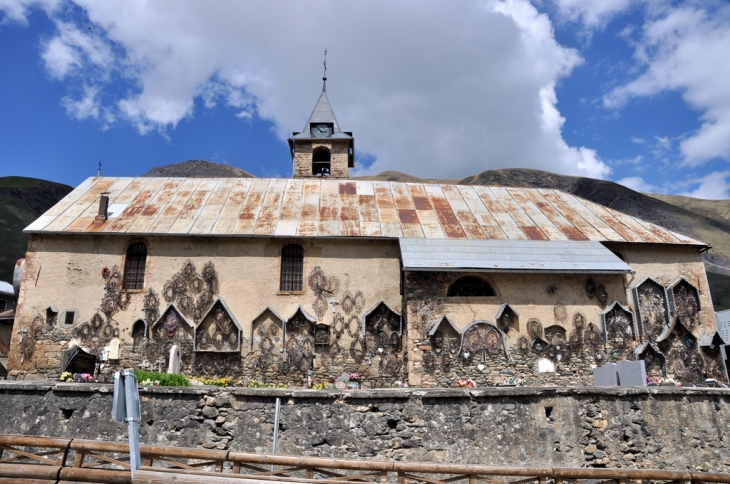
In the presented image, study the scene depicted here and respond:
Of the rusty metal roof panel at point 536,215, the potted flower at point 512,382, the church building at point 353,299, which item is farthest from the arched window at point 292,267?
the rusty metal roof panel at point 536,215

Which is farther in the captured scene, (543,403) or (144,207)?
(144,207)

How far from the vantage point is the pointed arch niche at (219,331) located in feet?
60.4

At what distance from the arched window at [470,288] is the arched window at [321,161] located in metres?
14.4

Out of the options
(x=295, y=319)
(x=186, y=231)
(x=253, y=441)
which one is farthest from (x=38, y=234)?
(x=253, y=441)

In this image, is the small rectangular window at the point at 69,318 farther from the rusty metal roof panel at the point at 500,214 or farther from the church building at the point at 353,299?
the rusty metal roof panel at the point at 500,214

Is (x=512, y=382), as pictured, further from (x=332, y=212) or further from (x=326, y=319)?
(x=332, y=212)

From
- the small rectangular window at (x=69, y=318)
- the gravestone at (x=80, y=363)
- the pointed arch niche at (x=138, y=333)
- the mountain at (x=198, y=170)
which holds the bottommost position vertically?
the gravestone at (x=80, y=363)

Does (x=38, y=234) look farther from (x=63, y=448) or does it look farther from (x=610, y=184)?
(x=610, y=184)

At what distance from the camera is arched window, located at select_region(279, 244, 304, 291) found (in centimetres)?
1955

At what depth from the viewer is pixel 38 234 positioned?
766 inches

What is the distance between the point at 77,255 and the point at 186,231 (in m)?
4.16

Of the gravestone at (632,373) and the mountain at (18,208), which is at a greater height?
the mountain at (18,208)

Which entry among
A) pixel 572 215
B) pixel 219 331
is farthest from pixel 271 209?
pixel 572 215

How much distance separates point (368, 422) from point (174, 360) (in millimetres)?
10367
